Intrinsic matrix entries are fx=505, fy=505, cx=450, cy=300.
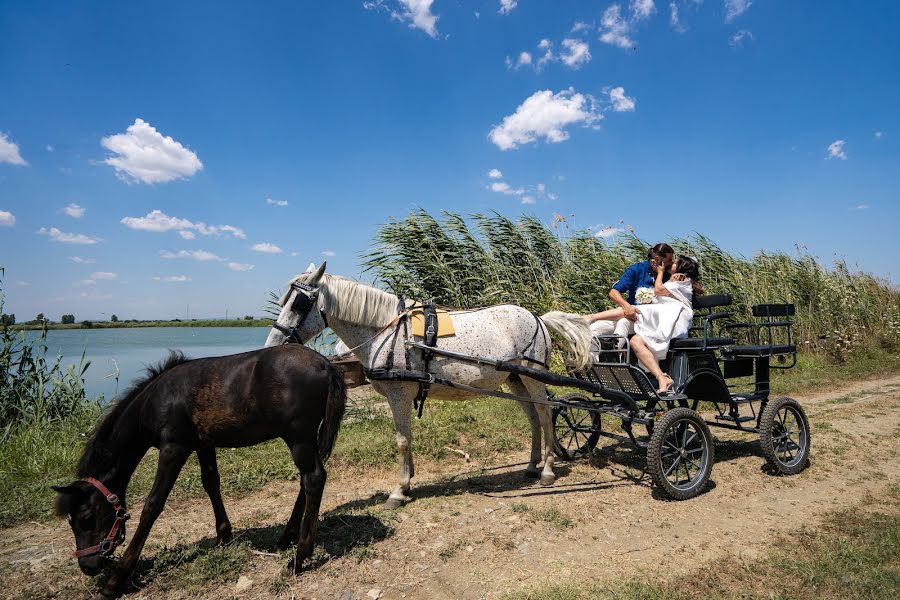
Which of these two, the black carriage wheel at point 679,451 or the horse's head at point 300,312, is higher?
the horse's head at point 300,312

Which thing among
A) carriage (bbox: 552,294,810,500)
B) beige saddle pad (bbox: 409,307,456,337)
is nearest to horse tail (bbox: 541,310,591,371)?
carriage (bbox: 552,294,810,500)

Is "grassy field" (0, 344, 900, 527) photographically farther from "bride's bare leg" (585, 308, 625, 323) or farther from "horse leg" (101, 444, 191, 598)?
"bride's bare leg" (585, 308, 625, 323)

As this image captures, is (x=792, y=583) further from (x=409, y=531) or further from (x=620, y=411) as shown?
(x=409, y=531)

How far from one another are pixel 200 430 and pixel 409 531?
1.81 metres

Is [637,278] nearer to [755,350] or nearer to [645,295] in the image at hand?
[645,295]

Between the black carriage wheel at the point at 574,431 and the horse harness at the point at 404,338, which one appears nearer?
the horse harness at the point at 404,338

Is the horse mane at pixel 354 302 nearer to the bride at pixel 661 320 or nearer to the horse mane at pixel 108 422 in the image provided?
the horse mane at pixel 108 422

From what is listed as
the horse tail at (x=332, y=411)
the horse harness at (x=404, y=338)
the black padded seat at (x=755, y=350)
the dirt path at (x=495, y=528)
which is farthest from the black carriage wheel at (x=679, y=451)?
the horse tail at (x=332, y=411)

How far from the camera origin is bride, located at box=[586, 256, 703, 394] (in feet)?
16.7

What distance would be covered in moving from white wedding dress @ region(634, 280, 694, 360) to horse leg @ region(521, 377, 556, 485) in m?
1.20

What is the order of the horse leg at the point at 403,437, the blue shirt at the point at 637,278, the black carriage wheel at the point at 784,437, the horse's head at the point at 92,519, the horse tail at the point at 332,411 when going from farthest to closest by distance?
the blue shirt at the point at 637,278
the black carriage wheel at the point at 784,437
the horse leg at the point at 403,437
the horse tail at the point at 332,411
the horse's head at the point at 92,519

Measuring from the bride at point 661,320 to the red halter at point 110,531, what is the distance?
457cm

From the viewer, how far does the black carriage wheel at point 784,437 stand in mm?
5156

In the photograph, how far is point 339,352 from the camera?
16.2ft
